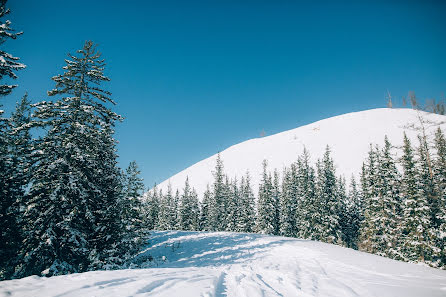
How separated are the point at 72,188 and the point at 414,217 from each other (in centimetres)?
3129

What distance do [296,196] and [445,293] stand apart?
43.7 m

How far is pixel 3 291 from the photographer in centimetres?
503

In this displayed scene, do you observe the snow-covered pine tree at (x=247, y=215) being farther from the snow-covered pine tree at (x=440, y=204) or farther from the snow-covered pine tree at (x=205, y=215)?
the snow-covered pine tree at (x=440, y=204)

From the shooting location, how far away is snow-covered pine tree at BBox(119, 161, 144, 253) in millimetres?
14008

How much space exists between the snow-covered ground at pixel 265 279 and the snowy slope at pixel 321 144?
311 ft

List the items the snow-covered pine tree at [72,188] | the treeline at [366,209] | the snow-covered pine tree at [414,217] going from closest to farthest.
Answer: the snow-covered pine tree at [72,188] < the snow-covered pine tree at [414,217] < the treeline at [366,209]

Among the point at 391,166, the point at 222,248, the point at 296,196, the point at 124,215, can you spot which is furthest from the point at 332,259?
the point at 296,196

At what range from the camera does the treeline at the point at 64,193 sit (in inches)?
428

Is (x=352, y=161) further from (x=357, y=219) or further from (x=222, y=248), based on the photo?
(x=222, y=248)

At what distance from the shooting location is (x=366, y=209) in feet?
109

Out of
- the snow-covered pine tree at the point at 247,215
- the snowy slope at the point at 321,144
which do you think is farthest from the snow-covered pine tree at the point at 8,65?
the snowy slope at the point at 321,144

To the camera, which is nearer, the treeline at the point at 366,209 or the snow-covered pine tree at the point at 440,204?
the snow-covered pine tree at the point at 440,204

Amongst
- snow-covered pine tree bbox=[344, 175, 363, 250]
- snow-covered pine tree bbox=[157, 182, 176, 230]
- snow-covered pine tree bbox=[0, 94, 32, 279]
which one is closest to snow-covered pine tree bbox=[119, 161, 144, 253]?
snow-covered pine tree bbox=[0, 94, 32, 279]

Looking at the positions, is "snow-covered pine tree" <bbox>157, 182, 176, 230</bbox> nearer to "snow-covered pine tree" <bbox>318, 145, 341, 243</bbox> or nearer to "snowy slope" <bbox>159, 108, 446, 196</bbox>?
"snow-covered pine tree" <bbox>318, 145, 341, 243</bbox>
